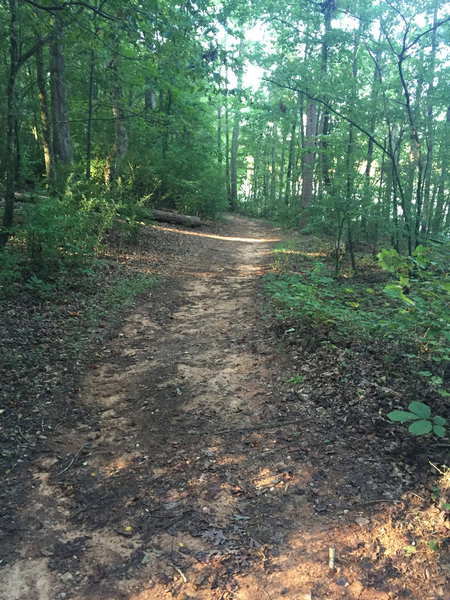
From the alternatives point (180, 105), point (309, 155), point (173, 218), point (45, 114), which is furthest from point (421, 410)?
point (309, 155)

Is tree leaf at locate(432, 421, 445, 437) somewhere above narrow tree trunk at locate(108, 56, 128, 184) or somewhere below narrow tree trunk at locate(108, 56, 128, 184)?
below

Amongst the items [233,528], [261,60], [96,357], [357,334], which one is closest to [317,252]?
[261,60]

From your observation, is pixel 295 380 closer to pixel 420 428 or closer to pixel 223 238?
pixel 420 428

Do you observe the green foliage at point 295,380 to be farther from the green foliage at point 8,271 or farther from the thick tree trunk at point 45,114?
the thick tree trunk at point 45,114

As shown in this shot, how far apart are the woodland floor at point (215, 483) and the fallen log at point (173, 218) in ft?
32.5

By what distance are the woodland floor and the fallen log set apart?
9.89m

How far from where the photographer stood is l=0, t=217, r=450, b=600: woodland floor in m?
2.12

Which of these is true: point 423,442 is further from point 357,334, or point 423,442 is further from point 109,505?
point 109,505

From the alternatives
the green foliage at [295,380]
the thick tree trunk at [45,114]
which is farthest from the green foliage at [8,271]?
the green foliage at [295,380]

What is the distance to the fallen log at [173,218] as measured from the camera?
14.0 meters

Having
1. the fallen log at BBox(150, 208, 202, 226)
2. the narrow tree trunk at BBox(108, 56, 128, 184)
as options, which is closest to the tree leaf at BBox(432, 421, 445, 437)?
the narrow tree trunk at BBox(108, 56, 128, 184)

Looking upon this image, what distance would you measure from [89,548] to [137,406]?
1.58m

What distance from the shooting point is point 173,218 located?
14320 millimetres

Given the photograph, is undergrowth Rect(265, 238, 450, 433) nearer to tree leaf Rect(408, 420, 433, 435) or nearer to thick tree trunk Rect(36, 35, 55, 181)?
tree leaf Rect(408, 420, 433, 435)
